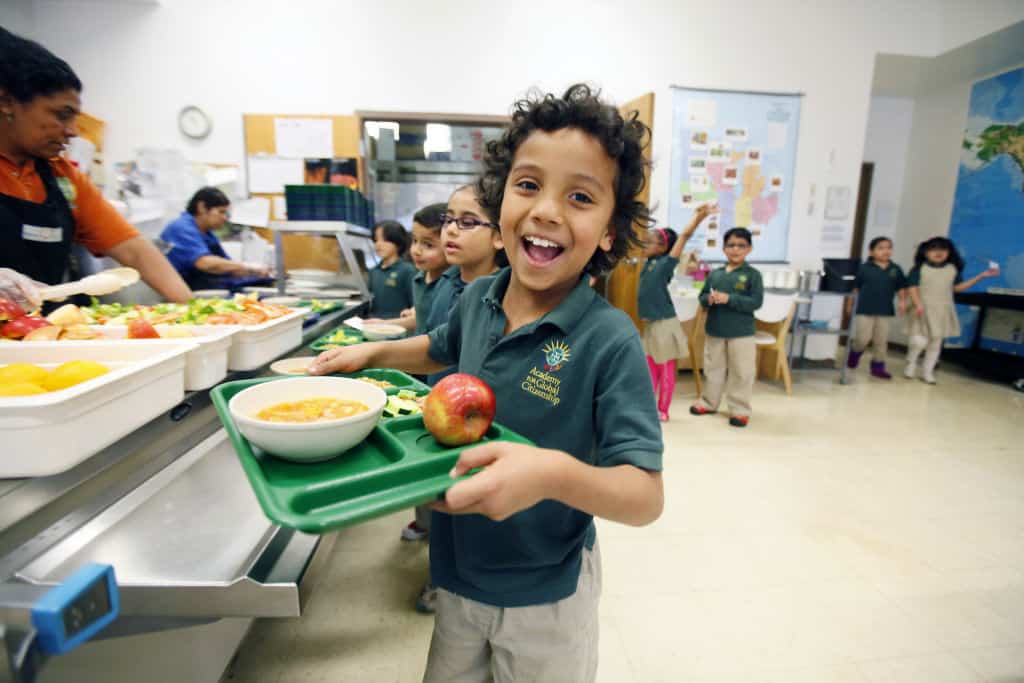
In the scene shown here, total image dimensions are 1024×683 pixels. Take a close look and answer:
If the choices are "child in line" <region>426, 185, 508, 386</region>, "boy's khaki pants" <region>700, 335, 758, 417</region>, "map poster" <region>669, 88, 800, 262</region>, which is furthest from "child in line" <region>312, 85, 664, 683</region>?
"map poster" <region>669, 88, 800, 262</region>

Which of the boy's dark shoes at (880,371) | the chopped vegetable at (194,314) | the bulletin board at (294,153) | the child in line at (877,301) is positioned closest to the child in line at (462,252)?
the chopped vegetable at (194,314)

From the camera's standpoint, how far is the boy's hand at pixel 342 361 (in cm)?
100

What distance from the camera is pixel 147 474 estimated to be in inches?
39.8

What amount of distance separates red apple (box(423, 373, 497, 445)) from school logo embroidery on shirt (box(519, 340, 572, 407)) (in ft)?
0.53

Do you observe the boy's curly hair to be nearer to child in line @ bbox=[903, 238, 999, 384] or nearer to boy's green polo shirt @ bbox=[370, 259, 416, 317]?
boy's green polo shirt @ bbox=[370, 259, 416, 317]

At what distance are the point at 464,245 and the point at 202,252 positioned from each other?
8.65 ft

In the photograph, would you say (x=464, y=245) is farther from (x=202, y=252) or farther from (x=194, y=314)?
(x=202, y=252)

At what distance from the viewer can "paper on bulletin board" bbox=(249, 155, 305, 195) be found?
4.49 meters

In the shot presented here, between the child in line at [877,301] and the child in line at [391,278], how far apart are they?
4703 mm

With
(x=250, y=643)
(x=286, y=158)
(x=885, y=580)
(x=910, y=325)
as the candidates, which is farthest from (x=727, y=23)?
(x=250, y=643)

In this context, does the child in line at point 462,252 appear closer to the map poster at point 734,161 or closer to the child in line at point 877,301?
the map poster at point 734,161

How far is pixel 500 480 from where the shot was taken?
0.57m

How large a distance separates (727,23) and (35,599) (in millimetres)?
6096

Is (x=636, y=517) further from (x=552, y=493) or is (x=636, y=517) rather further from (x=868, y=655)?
(x=868, y=655)
